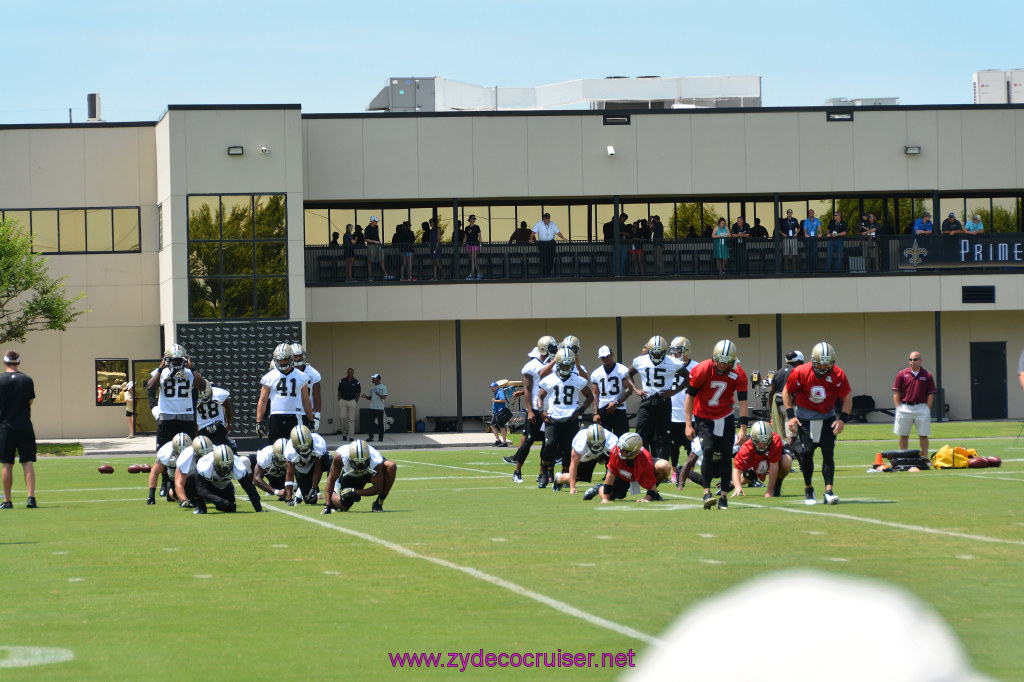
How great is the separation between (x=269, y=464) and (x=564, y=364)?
4406 mm

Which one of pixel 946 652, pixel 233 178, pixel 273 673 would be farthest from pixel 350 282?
pixel 946 652

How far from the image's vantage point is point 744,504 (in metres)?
15.5

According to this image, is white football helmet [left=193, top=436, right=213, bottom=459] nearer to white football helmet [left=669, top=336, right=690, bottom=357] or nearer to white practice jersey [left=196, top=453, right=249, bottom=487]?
white practice jersey [left=196, top=453, right=249, bottom=487]

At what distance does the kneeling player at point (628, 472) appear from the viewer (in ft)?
51.3

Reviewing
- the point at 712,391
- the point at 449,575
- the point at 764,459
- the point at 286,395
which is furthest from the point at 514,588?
the point at 286,395

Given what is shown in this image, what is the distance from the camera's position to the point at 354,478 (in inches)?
604

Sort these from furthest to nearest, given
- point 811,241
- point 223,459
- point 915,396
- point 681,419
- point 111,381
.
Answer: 1. point 811,241
2. point 111,381
3. point 915,396
4. point 681,419
5. point 223,459

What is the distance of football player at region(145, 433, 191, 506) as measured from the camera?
1641 cm

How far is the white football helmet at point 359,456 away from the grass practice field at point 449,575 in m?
0.59

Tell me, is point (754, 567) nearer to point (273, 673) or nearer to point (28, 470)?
point (273, 673)

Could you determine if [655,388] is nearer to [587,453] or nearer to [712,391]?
[587,453]

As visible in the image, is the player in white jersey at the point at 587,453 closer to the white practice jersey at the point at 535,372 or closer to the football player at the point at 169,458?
the white practice jersey at the point at 535,372

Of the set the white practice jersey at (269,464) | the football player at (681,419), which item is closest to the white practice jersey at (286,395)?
the white practice jersey at (269,464)

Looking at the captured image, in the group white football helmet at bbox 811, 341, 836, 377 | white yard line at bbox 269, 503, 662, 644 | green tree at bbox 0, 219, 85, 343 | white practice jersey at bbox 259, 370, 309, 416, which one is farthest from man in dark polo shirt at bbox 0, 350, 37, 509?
green tree at bbox 0, 219, 85, 343
